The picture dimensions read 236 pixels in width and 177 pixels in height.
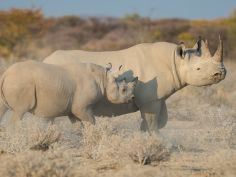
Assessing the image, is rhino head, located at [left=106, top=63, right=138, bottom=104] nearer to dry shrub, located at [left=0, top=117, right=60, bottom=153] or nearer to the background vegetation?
dry shrub, located at [left=0, top=117, right=60, bottom=153]

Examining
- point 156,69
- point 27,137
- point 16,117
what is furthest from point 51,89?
point 156,69

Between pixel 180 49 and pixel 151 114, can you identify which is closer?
pixel 151 114

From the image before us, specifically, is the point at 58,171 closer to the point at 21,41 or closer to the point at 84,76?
the point at 84,76

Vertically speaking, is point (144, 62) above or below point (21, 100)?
above

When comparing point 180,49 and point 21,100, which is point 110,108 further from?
point 21,100

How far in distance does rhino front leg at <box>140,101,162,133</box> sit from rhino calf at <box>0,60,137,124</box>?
2.37 feet

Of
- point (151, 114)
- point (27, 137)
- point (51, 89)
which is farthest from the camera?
point (151, 114)

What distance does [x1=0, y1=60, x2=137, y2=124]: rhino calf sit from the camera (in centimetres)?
941

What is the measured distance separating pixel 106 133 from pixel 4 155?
1616mm

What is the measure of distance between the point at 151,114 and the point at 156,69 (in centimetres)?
67

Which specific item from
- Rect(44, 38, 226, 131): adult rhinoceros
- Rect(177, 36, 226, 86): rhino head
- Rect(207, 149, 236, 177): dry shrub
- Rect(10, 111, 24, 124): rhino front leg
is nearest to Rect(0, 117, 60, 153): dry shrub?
Rect(10, 111, 24, 124): rhino front leg

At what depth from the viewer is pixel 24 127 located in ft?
29.5

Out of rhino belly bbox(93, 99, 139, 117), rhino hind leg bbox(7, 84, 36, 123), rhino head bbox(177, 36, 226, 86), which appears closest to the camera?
rhino hind leg bbox(7, 84, 36, 123)

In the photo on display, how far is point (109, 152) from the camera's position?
816 cm
